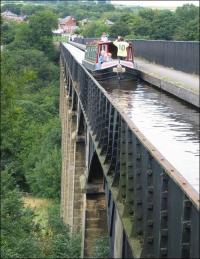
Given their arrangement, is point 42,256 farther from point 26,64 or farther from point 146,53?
point 26,64

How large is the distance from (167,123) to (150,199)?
15.7 feet

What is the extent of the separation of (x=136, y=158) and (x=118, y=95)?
878cm

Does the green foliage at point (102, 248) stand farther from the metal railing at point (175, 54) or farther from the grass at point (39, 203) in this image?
the grass at point (39, 203)

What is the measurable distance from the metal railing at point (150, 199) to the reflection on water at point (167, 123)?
447 millimetres

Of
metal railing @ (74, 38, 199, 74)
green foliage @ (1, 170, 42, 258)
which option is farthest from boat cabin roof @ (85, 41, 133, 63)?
green foliage @ (1, 170, 42, 258)

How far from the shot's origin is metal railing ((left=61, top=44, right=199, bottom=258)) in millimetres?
3930

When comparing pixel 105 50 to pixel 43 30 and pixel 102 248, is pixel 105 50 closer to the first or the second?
pixel 102 248

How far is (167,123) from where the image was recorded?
972 centimetres

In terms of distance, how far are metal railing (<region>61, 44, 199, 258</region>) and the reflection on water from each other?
1.47 feet

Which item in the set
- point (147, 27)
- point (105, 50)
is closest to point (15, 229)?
point (105, 50)

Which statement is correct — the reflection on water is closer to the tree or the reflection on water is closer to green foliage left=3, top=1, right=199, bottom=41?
green foliage left=3, top=1, right=199, bottom=41

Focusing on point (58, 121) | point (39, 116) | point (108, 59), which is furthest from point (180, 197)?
point (39, 116)

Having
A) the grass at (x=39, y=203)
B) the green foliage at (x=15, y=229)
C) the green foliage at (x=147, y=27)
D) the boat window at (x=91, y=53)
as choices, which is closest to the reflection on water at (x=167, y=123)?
the boat window at (x=91, y=53)

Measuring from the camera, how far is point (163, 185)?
177 inches
